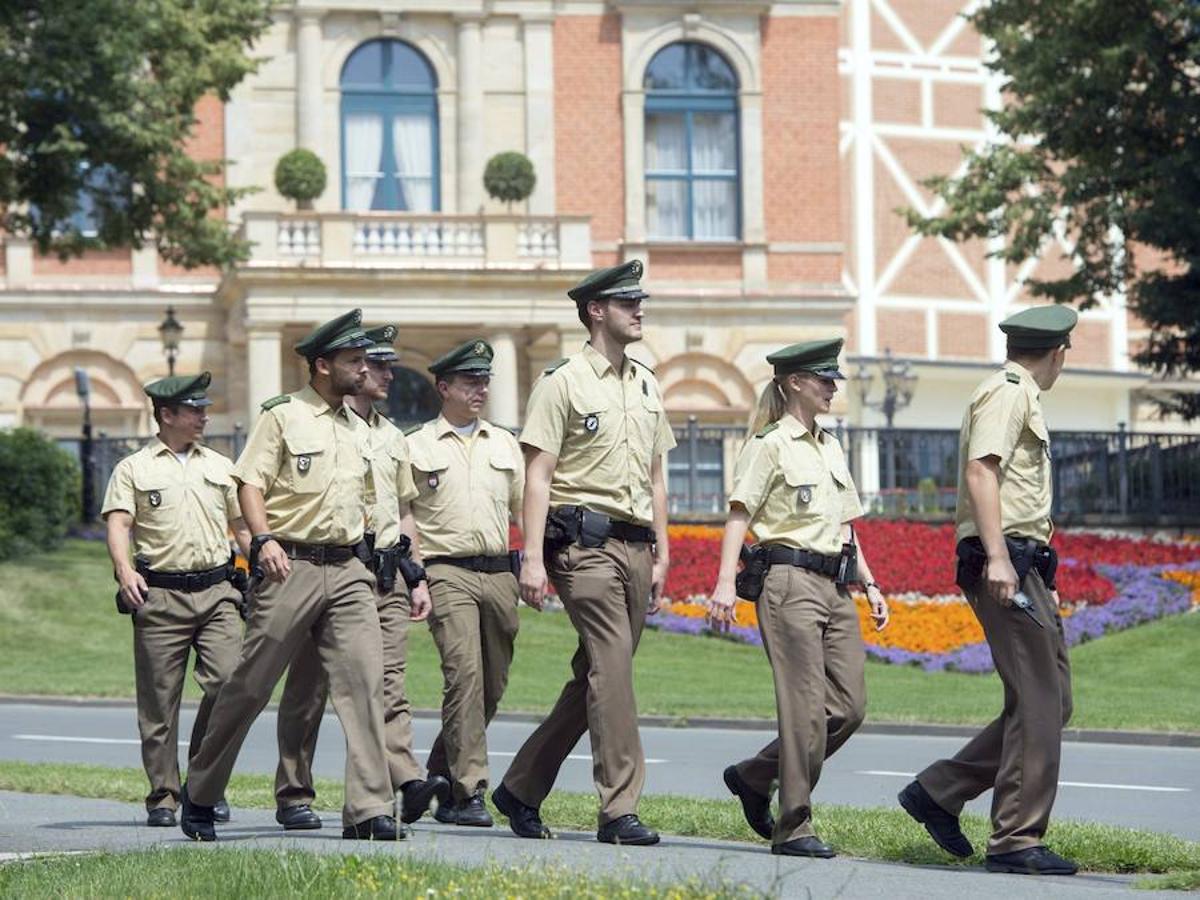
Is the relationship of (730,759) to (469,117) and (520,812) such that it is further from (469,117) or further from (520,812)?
(469,117)

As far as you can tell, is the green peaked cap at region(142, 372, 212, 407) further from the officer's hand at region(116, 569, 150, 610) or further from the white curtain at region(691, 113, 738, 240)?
the white curtain at region(691, 113, 738, 240)

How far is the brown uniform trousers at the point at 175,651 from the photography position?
1217 centimetres

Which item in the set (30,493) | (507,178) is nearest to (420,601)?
(30,493)

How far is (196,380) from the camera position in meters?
12.5

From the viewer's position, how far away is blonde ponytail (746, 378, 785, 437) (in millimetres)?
10953

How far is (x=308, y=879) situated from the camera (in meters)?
8.38

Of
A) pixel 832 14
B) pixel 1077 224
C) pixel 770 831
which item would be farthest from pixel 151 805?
pixel 832 14

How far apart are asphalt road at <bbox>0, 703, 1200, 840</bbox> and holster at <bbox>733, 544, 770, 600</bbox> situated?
8.98 ft

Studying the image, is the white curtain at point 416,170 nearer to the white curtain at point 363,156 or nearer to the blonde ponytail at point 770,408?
the white curtain at point 363,156

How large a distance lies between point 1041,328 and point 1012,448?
0.53 meters

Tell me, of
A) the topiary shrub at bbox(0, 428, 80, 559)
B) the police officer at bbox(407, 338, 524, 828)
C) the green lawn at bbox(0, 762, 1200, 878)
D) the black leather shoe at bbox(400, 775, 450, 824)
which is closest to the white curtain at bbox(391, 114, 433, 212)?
the topiary shrub at bbox(0, 428, 80, 559)

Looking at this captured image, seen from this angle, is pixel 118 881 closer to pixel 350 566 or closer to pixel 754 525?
pixel 350 566

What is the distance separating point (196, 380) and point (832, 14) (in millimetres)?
34684

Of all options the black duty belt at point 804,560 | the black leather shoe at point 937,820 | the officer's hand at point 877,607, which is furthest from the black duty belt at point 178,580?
the black leather shoe at point 937,820
